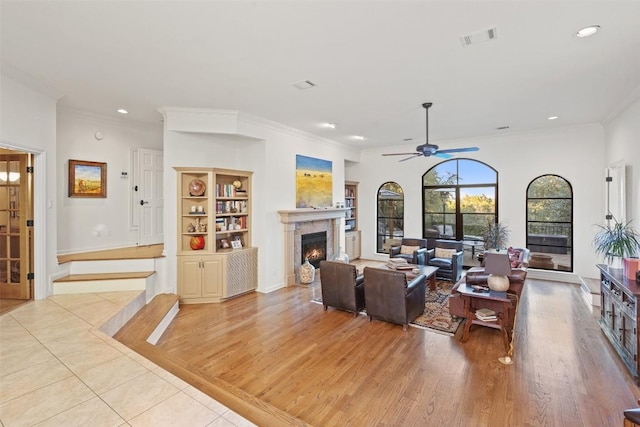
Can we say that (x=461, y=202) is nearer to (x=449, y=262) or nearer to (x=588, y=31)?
(x=449, y=262)

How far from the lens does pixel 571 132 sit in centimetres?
630

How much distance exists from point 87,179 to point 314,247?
14.6 feet

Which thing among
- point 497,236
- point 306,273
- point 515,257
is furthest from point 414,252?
point 306,273

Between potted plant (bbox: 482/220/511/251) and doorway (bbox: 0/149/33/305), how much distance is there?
813cm

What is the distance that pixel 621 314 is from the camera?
126 inches

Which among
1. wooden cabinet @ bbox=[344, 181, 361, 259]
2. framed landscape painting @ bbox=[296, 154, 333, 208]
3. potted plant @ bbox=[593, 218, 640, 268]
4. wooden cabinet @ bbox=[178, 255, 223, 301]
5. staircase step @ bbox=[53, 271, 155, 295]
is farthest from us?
wooden cabinet @ bbox=[344, 181, 361, 259]

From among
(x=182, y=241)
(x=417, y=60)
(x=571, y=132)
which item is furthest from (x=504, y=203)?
(x=182, y=241)


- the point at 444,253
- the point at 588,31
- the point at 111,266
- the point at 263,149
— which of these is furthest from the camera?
the point at 444,253

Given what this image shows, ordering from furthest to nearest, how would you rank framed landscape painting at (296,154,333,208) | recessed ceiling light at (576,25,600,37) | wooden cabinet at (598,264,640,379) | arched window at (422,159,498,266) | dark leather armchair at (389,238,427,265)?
arched window at (422,159,498,266)
framed landscape painting at (296,154,333,208)
dark leather armchair at (389,238,427,265)
wooden cabinet at (598,264,640,379)
recessed ceiling light at (576,25,600,37)

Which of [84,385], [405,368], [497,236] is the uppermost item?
[497,236]

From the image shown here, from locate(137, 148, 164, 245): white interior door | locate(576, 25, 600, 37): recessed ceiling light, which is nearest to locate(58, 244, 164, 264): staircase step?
locate(137, 148, 164, 245): white interior door

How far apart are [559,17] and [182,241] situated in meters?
5.44

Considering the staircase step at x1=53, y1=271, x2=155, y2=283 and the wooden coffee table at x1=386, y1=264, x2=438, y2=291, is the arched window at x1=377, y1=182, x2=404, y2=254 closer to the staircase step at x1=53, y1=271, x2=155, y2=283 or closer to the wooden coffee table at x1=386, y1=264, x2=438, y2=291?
the wooden coffee table at x1=386, y1=264, x2=438, y2=291

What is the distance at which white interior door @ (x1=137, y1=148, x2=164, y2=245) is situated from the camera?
5988 millimetres
